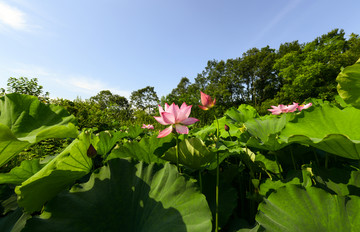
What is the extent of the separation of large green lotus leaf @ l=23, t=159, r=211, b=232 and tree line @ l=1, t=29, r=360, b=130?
275 cm

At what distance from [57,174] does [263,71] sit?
1887cm

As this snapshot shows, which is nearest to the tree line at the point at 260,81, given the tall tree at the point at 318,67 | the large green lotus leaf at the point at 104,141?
the tall tree at the point at 318,67

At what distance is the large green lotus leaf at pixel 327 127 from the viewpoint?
1.44ft

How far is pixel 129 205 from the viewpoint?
45cm

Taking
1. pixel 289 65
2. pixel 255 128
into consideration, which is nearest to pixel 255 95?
pixel 289 65

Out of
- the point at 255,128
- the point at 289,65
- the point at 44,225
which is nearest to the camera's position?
the point at 44,225

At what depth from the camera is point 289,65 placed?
42.5 ft

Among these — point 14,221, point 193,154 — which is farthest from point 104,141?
point 193,154

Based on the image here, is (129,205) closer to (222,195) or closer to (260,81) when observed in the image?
(222,195)

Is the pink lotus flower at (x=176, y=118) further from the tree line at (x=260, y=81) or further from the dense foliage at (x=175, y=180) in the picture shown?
the tree line at (x=260, y=81)

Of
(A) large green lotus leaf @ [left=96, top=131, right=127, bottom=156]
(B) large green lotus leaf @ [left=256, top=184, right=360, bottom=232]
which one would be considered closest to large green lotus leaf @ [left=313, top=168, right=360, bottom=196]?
(B) large green lotus leaf @ [left=256, top=184, right=360, bottom=232]

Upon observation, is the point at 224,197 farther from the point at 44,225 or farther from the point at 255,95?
the point at 255,95

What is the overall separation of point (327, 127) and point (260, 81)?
733 inches

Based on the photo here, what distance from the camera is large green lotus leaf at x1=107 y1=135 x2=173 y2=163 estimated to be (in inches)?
25.8
